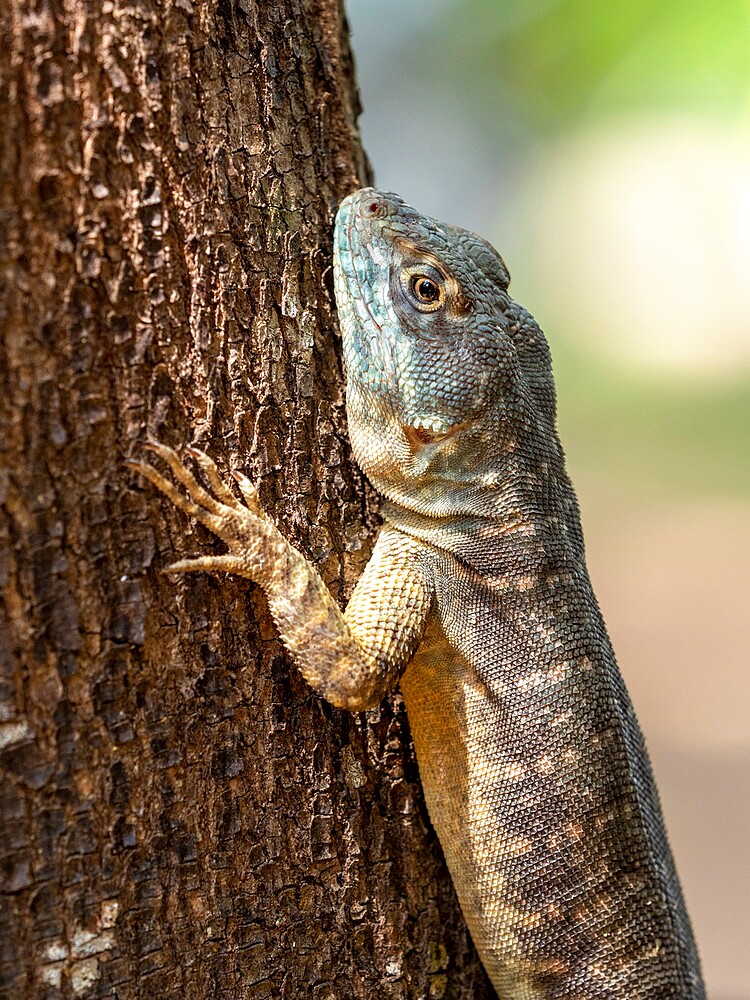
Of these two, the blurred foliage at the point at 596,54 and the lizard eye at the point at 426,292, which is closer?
the lizard eye at the point at 426,292

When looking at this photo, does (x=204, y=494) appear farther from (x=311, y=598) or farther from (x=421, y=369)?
(x=421, y=369)

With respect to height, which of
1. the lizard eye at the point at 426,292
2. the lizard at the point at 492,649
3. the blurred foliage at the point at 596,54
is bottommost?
the lizard at the point at 492,649

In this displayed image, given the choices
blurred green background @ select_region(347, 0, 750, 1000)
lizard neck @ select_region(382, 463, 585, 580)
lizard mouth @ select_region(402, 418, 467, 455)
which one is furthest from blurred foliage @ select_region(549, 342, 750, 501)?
lizard mouth @ select_region(402, 418, 467, 455)

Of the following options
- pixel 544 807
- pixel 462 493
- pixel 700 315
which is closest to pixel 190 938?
pixel 544 807

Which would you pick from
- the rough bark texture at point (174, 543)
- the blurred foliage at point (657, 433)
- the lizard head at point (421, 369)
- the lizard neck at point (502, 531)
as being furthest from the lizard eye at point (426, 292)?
the blurred foliage at point (657, 433)

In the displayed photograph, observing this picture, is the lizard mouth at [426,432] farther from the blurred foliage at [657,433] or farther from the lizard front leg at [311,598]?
the blurred foliage at [657,433]

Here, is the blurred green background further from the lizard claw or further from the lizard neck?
the lizard claw
